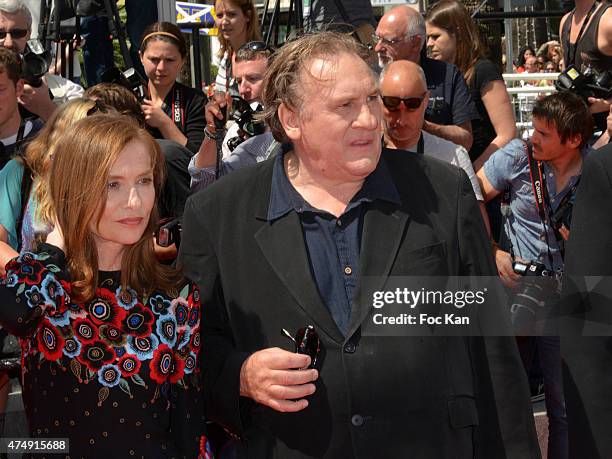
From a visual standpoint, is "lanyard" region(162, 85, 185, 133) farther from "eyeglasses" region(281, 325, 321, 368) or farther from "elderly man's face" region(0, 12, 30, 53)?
"eyeglasses" region(281, 325, 321, 368)

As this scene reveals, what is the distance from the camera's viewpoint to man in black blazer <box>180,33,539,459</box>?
2.64m

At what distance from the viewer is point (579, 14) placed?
5684 millimetres

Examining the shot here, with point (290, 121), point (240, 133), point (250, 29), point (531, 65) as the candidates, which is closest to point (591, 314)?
point (290, 121)

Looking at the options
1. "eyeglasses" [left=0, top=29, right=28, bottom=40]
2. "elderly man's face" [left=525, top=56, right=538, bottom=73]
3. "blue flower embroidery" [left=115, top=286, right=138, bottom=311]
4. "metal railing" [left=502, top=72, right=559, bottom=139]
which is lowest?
"elderly man's face" [left=525, top=56, right=538, bottom=73]

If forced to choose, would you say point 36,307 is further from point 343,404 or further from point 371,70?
point 371,70

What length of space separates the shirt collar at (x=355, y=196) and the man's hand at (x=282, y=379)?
427 millimetres

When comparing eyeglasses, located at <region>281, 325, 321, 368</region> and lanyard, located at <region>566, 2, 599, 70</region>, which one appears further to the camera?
lanyard, located at <region>566, 2, 599, 70</region>

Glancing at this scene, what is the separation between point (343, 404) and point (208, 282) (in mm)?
537

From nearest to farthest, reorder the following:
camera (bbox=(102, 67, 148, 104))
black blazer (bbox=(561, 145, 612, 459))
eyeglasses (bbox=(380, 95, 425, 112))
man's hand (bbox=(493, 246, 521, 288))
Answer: black blazer (bbox=(561, 145, 612, 459)) < eyeglasses (bbox=(380, 95, 425, 112)) < man's hand (bbox=(493, 246, 521, 288)) < camera (bbox=(102, 67, 148, 104))

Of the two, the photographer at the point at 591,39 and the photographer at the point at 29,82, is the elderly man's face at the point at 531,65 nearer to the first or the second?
the photographer at the point at 591,39

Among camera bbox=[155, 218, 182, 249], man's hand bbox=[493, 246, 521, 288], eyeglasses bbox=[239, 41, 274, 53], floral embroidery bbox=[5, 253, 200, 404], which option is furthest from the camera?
eyeglasses bbox=[239, 41, 274, 53]

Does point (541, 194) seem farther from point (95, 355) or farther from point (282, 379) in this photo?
point (95, 355)

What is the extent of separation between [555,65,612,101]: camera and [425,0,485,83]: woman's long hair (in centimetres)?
67

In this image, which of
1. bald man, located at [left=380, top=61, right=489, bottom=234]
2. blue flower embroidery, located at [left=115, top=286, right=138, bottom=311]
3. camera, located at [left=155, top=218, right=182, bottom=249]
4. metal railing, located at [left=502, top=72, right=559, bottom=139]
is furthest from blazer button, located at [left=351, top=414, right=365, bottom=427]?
metal railing, located at [left=502, top=72, right=559, bottom=139]
